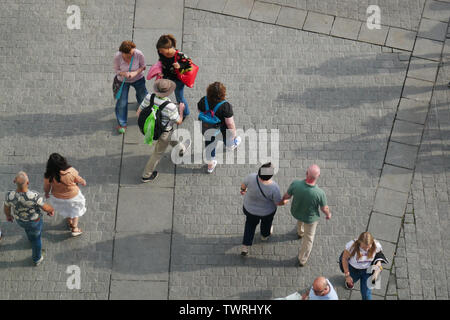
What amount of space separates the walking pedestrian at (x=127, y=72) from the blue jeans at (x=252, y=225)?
2.83m

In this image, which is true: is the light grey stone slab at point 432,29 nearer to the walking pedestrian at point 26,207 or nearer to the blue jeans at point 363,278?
the blue jeans at point 363,278

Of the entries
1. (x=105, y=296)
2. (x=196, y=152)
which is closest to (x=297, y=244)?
(x=196, y=152)

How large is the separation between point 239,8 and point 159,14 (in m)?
1.55

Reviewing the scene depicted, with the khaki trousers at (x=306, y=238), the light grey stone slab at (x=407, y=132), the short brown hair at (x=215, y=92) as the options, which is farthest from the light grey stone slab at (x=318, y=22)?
the khaki trousers at (x=306, y=238)

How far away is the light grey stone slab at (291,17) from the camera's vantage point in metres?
11.4

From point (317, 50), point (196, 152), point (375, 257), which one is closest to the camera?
point (375, 257)

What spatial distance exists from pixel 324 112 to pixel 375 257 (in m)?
3.36

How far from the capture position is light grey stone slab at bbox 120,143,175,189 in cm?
952

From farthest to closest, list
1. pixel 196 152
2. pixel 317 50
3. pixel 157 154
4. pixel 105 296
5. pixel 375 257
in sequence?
pixel 317 50
pixel 196 152
pixel 157 154
pixel 105 296
pixel 375 257

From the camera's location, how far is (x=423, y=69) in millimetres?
10906

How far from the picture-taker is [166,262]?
876 centimetres

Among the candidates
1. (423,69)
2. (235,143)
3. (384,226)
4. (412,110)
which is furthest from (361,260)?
(423,69)

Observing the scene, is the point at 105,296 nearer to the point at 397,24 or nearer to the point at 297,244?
the point at 297,244

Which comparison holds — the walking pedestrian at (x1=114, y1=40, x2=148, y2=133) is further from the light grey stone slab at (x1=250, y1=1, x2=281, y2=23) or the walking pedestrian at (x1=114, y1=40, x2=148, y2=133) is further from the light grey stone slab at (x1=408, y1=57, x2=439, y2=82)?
the light grey stone slab at (x1=408, y1=57, x2=439, y2=82)
